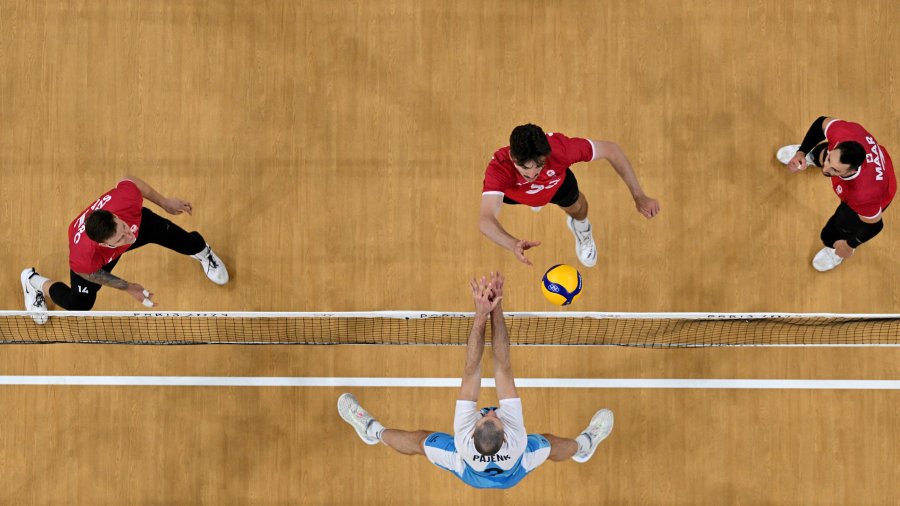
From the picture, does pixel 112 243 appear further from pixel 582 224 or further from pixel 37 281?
pixel 582 224

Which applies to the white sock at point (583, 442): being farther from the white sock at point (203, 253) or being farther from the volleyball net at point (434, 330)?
the white sock at point (203, 253)

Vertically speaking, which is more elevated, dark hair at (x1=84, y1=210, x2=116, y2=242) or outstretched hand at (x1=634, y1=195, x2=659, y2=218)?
outstretched hand at (x1=634, y1=195, x2=659, y2=218)

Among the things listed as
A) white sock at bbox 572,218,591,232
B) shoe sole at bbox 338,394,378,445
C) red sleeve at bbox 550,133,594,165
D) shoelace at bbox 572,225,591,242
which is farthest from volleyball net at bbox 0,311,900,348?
red sleeve at bbox 550,133,594,165

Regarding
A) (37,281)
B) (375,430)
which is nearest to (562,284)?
(375,430)

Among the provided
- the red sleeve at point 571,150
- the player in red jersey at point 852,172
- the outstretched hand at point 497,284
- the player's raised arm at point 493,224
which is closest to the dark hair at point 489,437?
the outstretched hand at point 497,284

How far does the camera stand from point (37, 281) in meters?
6.83

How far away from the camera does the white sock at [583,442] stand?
20.7 feet

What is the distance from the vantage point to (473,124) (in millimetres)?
7164

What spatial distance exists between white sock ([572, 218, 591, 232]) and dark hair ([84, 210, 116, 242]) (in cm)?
437

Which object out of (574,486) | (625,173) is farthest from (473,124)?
(574,486)

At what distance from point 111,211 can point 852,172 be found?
6.56 meters

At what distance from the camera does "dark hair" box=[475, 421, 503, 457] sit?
507 centimetres

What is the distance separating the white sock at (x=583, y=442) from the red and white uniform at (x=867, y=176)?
11.0ft

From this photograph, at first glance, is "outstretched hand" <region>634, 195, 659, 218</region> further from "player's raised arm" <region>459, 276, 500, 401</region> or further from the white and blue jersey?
the white and blue jersey
